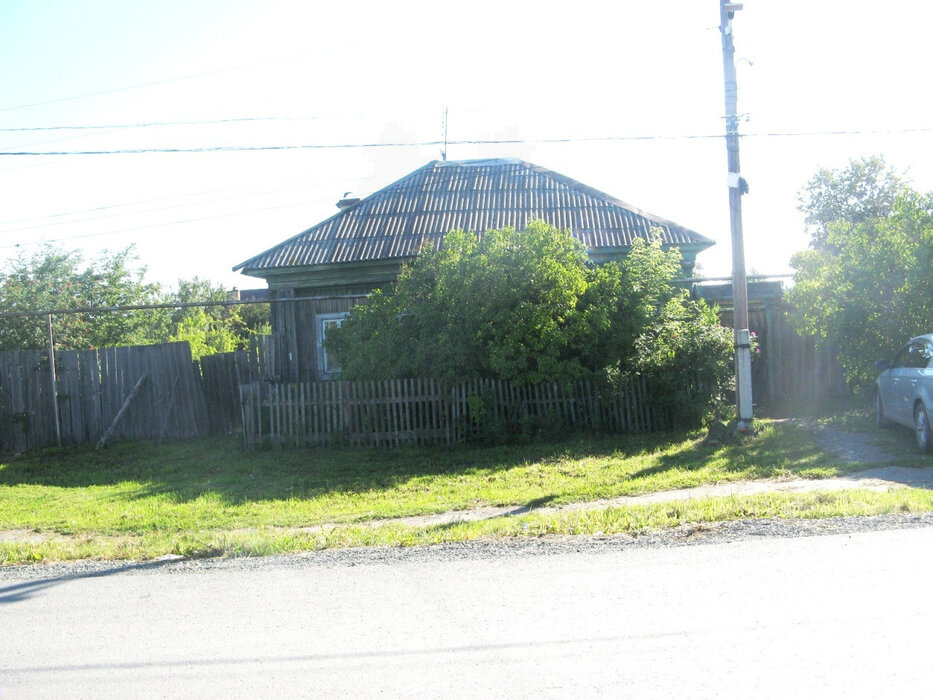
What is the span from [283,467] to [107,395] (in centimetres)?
564

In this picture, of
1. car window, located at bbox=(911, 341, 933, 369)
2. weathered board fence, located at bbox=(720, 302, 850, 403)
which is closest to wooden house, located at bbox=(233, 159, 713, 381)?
weathered board fence, located at bbox=(720, 302, 850, 403)

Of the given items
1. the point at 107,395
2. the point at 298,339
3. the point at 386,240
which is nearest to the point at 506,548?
the point at 298,339

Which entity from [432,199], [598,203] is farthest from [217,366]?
[598,203]

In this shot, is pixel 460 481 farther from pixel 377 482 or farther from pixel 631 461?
pixel 631 461

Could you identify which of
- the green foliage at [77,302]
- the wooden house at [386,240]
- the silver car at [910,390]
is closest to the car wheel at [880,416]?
the silver car at [910,390]

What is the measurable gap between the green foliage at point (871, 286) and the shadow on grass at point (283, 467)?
10.8 feet

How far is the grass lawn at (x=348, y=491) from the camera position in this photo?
305 inches

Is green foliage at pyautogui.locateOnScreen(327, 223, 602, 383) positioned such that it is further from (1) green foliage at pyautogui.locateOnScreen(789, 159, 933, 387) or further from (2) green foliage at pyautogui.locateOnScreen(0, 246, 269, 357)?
(2) green foliage at pyautogui.locateOnScreen(0, 246, 269, 357)

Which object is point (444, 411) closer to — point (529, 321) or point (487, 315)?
point (487, 315)

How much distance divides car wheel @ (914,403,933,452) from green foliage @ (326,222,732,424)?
10.7 feet

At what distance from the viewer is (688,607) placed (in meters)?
5.09

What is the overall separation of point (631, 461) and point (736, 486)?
1954mm

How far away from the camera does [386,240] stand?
17156 millimetres

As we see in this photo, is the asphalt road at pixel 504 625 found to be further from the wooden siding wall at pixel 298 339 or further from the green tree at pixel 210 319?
the green tree at pixel 210 319
